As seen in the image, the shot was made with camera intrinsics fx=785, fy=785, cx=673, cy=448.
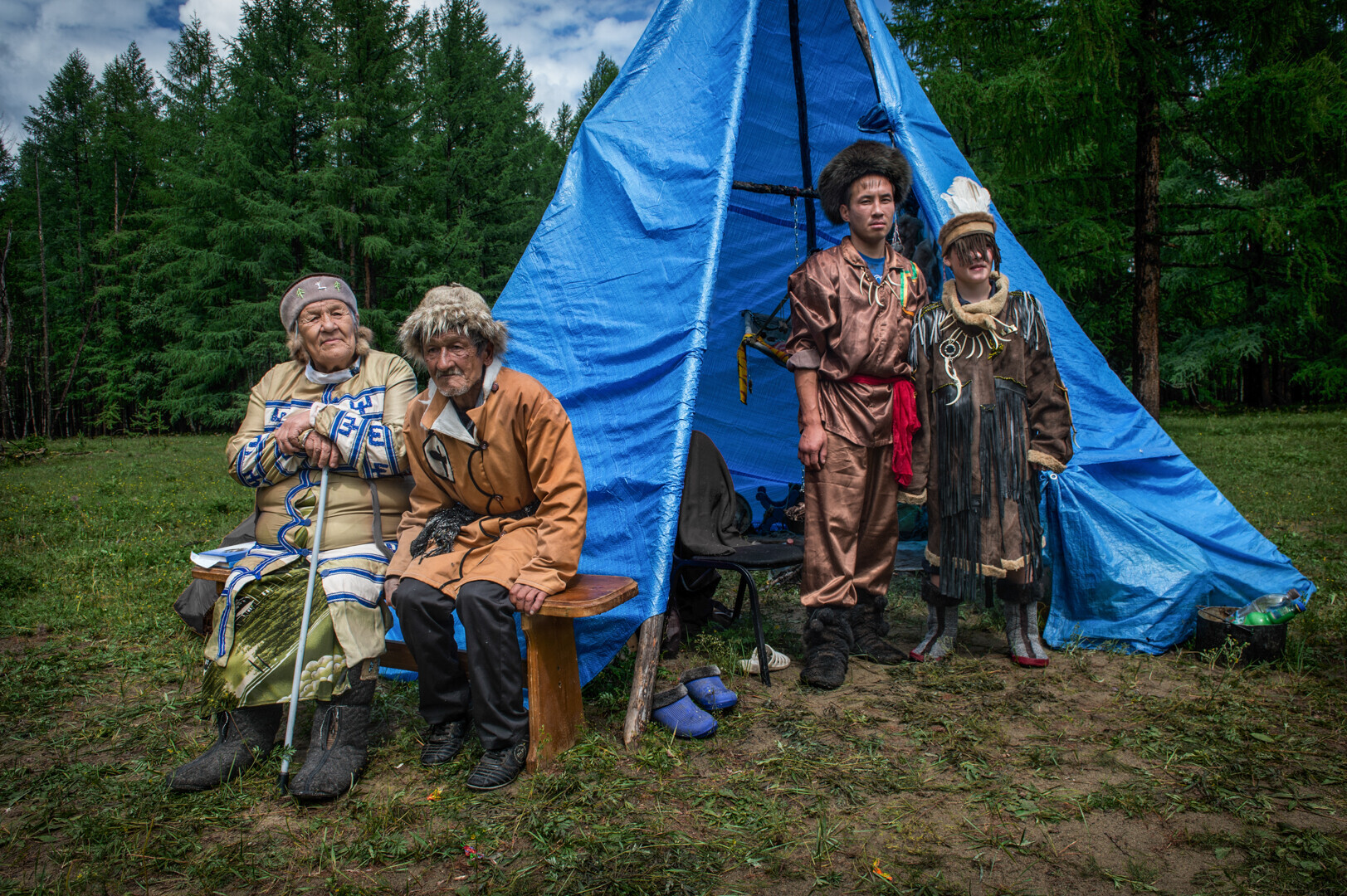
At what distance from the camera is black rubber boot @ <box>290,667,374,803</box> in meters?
2.38

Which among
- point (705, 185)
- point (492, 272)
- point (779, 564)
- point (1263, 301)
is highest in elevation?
point (492, 272)

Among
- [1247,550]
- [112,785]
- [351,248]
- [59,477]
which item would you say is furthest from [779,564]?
[351,248]

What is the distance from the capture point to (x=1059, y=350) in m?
3.71

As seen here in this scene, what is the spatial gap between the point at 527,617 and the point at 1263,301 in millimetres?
21304

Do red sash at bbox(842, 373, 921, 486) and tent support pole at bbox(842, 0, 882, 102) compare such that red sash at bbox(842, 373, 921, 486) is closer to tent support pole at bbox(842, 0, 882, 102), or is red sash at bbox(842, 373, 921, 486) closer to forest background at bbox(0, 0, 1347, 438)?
tent support pole at bbox(842, 0, 882, 102)

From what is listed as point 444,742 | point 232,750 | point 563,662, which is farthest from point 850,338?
point 232,750

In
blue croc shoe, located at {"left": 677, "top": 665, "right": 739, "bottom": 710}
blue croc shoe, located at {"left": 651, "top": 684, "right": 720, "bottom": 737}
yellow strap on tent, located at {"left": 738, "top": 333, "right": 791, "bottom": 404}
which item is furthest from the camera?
yellow strap on tent, located at {"left": 738, "top": 333, "right": 791, "bottom": 404}

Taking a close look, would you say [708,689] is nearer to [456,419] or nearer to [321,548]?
[456,419]

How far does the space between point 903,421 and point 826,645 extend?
0.99 meters

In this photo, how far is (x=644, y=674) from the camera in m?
2.73

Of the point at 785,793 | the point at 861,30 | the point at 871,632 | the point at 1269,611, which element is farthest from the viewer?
the point at 861,30

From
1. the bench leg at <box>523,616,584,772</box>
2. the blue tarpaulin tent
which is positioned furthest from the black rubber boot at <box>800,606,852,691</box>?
the bench leg at <box>523,616,584,772</box>

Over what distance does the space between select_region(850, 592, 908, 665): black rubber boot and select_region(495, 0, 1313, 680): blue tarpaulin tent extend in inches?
28.0

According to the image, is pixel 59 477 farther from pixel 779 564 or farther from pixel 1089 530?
pixel 1089 530
